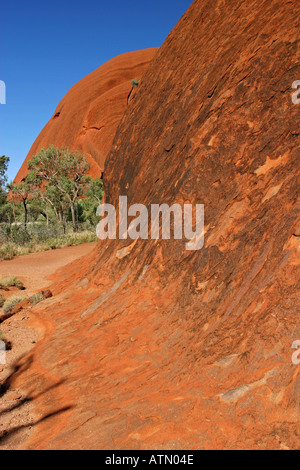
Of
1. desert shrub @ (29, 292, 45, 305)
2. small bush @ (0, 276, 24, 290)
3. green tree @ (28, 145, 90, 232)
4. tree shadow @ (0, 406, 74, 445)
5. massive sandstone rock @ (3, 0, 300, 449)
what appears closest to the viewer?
massive sandstone rock @ (3, 0, 300, 449)

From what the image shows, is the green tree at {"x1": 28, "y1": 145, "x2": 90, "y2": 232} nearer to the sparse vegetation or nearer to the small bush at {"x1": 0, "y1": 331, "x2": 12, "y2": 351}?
the sparse vegetation

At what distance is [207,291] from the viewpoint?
432 cm

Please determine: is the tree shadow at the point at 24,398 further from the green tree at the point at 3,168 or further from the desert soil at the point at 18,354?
the green tree at the point at 3,168

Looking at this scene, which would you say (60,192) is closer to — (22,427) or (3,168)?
(3,168)

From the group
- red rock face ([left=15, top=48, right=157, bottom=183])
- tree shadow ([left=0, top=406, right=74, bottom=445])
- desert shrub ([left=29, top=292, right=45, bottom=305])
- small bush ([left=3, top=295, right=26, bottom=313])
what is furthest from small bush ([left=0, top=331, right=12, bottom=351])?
red rock face ([left=15, top=48, right=157, bottom=183])

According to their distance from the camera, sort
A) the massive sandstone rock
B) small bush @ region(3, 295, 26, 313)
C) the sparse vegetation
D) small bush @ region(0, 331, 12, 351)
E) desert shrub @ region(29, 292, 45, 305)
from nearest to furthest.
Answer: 1. the massive sandstone rock
2. small bush @ region(0, 331, 12, 351)
3. desert shrub @ region(29, 292, 45, 305)
4. small bush @ region(3, 295, 26, 313)
5. the sparse vegetation

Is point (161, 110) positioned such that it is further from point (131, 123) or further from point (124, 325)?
point (124, 325)

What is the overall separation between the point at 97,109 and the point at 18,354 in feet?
120

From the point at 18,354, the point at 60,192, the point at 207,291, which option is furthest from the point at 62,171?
the point at 207,291

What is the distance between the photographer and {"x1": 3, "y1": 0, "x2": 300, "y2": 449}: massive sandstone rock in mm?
3004

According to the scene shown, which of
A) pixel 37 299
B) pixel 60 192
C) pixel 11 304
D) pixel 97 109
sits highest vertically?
pixel 97 109

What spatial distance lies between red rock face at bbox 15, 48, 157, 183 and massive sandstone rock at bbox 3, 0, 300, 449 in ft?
99.2

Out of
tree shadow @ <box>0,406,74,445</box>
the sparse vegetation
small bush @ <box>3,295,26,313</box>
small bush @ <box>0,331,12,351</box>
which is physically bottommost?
tree shadow @ <box>0,406,74,445</box>

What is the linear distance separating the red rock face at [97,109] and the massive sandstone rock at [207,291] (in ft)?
99.2
